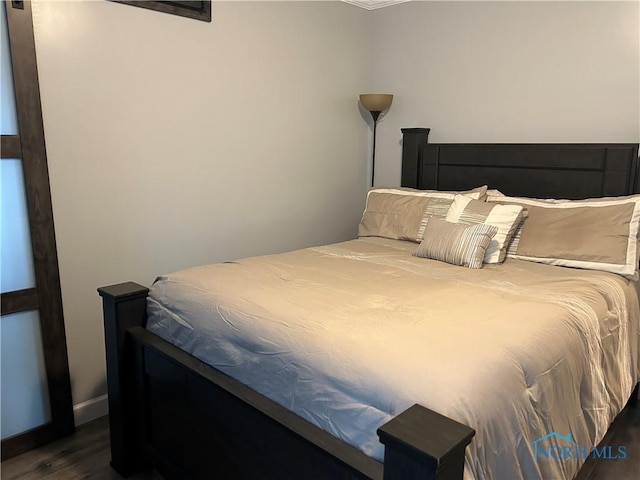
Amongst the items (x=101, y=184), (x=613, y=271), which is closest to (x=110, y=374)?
(x=101, y=184)

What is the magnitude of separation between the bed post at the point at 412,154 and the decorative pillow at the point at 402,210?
0.30 metres

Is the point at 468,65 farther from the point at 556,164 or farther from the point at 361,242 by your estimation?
the point at 361,242

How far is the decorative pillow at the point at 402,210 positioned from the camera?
2.82m

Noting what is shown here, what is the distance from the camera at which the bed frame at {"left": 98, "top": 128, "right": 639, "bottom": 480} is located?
3.33 feet

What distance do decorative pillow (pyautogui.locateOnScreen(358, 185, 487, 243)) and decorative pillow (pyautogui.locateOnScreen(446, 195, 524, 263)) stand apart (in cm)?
17

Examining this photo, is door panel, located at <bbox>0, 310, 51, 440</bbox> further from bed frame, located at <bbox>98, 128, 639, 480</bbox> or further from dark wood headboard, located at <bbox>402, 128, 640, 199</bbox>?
dark wood headboard, located at <bbox>402, 128, 640, 199</bbox>

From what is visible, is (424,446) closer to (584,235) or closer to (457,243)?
(457,243)

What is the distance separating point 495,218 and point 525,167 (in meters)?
0.63

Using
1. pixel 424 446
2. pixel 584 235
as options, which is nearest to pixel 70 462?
pixel 424 446

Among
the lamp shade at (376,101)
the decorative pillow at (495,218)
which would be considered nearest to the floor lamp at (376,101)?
the lamp shade at (376,101)

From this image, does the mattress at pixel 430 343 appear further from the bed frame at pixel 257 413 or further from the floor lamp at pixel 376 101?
the floor lamp at pixel 376 101

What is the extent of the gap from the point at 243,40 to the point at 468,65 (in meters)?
1.44

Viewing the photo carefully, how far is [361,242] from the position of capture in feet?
9.71

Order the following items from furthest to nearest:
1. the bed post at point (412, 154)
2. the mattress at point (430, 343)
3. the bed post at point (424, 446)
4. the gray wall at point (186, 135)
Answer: the bed post at point (412, 154)
the gray wall at point (186, 135)
the mattress at point (430, 343)
the bed post at point (424, 446)
